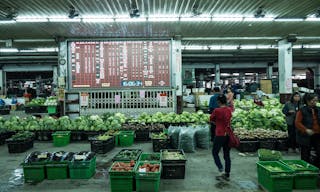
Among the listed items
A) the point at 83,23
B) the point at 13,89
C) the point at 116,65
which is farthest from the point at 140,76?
the point at 13,89

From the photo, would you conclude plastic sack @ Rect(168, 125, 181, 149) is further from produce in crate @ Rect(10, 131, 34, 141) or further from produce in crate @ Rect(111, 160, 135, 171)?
produce in crate @ Rect(10, 131, 34, 141)

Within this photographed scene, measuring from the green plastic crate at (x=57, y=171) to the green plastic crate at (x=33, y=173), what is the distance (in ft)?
0.42

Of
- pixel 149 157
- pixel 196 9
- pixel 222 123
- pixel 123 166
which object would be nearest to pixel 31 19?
pixel 196 9

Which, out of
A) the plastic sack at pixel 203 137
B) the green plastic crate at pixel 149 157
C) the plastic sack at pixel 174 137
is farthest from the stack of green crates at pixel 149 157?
the plastic sack at pixel 203 137

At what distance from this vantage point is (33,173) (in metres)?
5.69

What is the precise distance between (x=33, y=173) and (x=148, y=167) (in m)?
2.28

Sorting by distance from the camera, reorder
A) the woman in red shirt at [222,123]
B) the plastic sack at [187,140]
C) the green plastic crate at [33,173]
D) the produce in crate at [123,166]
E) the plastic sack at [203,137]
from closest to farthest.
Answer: the produce in crate at [123,166] → the woman in red shirt at [222,123] → the green plastic crate at [33,173] → the plastic sack at [187,140] → the plastic sack at [203,137]

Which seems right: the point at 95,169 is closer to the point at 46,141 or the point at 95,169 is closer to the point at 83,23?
the point at 46,141

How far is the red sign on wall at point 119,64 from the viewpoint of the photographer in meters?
12.0

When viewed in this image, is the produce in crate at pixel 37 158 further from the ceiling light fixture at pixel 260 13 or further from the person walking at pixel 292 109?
the ceiling light fixture at pixel 260 13

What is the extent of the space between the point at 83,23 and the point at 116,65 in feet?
7.72

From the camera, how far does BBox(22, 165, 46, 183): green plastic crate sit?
5676 millimetres

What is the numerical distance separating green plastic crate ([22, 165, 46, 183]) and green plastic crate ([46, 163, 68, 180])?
13 centimetres

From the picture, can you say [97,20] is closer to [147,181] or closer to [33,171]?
[33,171]
